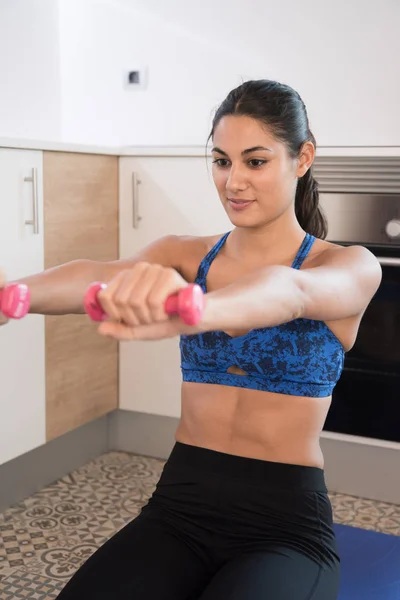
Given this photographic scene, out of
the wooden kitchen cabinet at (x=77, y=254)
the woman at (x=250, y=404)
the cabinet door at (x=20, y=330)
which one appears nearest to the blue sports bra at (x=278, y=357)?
the woman at (x=250, y=404)

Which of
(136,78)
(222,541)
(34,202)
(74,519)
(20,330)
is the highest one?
(136,78)

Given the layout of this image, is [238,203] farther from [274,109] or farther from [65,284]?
[65,284]

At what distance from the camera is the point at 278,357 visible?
4.41 feet

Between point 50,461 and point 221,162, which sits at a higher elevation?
point 221,162

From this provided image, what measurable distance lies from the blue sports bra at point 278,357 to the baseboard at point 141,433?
1512mm

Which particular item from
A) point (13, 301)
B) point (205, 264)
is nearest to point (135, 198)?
point (205, 264)

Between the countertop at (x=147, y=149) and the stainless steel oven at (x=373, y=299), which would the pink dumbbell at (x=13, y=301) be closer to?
the countertop at (x=147, y=149)

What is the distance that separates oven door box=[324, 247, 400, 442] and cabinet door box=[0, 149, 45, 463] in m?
0.93

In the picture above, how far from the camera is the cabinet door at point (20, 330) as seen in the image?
2.24 meters

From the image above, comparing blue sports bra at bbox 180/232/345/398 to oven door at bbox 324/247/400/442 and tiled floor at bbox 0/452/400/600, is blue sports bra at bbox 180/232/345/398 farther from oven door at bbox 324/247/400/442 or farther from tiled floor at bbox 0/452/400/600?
oven door at bbox 324/247/400/442

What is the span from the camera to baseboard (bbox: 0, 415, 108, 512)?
249 cm

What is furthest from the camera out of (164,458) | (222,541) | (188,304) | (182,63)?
(182,63)

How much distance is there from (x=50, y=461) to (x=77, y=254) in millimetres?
691

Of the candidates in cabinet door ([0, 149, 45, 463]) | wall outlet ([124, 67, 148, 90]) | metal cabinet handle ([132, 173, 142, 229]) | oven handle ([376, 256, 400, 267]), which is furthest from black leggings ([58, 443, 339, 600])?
wall outlet ([124, 67, 148, 90])
